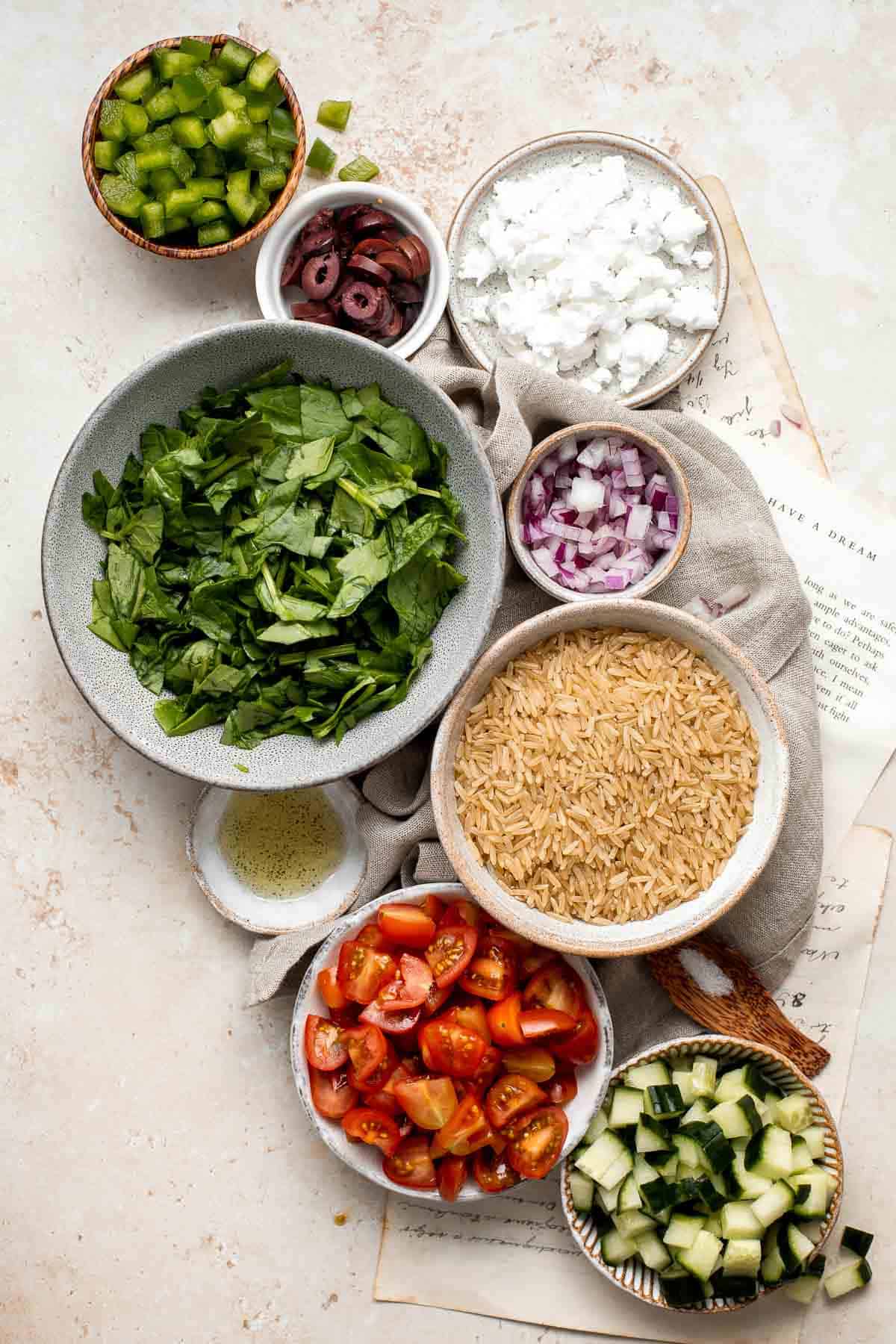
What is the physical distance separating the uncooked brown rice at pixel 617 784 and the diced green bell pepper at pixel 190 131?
136 cm

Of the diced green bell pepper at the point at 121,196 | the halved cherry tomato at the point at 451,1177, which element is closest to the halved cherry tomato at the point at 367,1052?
the halved cherry tomato at the point at 451,1177

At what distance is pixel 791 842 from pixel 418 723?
35.9 inches

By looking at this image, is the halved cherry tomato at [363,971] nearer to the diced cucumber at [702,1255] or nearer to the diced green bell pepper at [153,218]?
Answer: the diced cucumber at [702,1255]

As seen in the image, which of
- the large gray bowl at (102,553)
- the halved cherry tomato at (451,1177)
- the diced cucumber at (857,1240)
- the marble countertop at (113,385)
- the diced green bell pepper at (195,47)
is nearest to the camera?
the large gray bowl at (102,553)

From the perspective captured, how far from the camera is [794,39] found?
8.48 feet

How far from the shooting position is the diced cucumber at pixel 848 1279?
2436 mm

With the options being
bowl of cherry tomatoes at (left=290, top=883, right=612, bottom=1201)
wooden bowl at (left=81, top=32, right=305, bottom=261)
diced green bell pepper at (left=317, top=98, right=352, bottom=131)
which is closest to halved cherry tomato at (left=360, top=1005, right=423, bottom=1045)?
bowl of cherry tomatoes at (left=290, top=883, right=612, bottom=1201)

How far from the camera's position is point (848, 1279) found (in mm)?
2453

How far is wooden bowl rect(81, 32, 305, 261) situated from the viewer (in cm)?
234

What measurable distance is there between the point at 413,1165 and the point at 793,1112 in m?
0.81

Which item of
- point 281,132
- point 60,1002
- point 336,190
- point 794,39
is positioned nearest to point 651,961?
point 60,1002

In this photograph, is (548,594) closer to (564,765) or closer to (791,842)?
(564,765)

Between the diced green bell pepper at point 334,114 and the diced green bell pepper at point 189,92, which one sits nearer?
the diced green bell pepper at point 189,92

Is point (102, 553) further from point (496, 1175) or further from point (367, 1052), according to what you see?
point (496, 1175)
